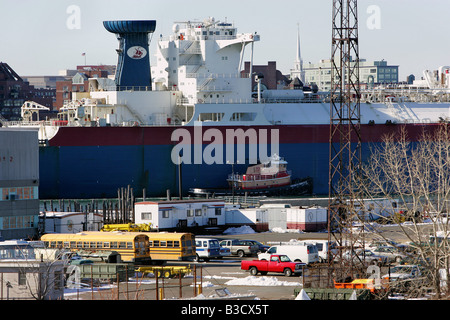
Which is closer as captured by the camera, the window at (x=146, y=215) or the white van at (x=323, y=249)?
the white van at (x=323, y=249)

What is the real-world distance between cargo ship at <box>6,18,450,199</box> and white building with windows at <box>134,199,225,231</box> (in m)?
11.4

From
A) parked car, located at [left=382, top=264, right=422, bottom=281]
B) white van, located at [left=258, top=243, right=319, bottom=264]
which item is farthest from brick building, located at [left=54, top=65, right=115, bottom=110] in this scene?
parked car, located at [left=382, top=264, right=422, bottom=281]

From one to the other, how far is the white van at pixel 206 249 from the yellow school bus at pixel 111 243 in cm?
227

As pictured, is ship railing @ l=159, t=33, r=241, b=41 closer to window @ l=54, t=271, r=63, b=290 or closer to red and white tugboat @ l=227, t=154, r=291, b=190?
red and white tugboat @ l=227, t=154, r=291, b=190

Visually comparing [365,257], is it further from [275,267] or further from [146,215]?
[146,215]

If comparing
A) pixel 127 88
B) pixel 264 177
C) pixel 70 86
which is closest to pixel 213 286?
pixel 264 177

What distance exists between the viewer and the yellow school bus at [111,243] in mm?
33125

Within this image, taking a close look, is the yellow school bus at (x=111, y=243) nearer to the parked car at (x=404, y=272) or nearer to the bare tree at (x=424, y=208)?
the bare tree at (x=424, y=208)

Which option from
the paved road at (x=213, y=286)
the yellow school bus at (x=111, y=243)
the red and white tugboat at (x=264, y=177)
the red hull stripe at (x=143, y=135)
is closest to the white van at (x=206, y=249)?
the paved road at (x=213, y=286)

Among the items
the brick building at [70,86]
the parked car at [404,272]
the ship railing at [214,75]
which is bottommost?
the parked car at [404,272]

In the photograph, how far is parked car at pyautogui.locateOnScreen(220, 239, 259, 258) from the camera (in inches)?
1439

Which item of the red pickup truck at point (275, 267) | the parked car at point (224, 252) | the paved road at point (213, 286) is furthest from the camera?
the parked car at point (224, 252)
